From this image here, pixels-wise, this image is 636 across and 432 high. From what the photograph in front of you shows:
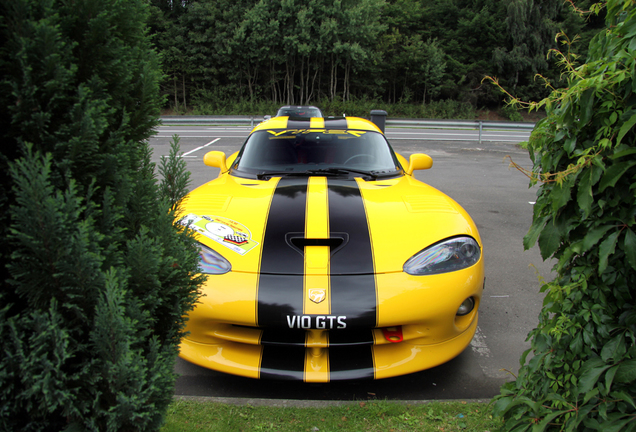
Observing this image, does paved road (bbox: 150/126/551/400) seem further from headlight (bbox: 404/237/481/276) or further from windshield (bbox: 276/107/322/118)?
windshield (bbox: 276/107/322/118)

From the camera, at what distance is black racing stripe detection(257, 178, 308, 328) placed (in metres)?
2.28

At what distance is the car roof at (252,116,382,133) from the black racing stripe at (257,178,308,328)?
1.45 meters

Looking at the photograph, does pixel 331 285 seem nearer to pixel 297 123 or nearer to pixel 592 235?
pixel 592 235

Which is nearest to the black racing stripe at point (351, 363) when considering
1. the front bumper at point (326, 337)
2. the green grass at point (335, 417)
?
the front bumper at point (326, 337)

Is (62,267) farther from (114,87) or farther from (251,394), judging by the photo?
(251,394)

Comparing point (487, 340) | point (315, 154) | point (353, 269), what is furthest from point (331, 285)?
point (315, 154)

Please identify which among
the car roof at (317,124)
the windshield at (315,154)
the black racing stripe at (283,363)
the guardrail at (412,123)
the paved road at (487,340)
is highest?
the car roof at (317,124)

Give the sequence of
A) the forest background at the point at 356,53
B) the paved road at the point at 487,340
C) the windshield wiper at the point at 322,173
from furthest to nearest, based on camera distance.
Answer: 1. the forest background at the point at 356,53
2. the windshield wiper at the point at 322,173
3. the paved road at the point at 487,340

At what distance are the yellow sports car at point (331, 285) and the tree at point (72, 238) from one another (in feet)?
3.48

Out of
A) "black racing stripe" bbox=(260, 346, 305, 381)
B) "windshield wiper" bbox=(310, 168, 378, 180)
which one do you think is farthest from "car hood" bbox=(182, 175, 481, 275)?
"black racing stripe" bbox=(260, 346, 305, 381)

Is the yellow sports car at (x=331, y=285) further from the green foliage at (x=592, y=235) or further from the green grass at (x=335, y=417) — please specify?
the green foliage at (x=592, y=235)

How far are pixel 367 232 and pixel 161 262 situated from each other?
161cm

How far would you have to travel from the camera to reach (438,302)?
2.42 m

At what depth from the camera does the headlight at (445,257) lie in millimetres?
2533
